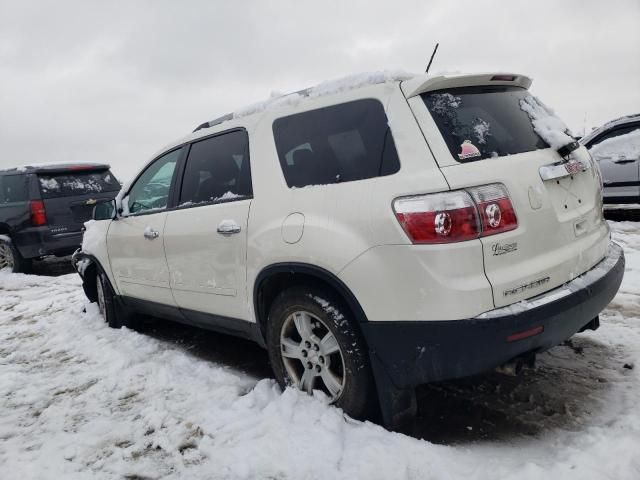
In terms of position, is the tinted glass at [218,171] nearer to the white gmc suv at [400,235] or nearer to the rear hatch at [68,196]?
the white gmc suv at [400,235]

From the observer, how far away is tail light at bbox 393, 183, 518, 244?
2213 mm

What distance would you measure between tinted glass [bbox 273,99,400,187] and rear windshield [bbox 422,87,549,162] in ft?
0.92

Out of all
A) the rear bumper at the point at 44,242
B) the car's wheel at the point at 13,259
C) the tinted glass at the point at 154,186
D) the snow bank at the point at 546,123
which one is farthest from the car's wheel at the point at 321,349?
the car's wheel at the point at 13,259

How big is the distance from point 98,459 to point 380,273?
185cm

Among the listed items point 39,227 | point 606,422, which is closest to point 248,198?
point 606,422

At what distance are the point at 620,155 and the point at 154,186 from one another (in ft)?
26.9

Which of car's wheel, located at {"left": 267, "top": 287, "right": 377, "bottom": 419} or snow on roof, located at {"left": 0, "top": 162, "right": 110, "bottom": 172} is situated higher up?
snow on roof, located at {"left": 0, "top": 162, "right": 110, "bottom": 172}

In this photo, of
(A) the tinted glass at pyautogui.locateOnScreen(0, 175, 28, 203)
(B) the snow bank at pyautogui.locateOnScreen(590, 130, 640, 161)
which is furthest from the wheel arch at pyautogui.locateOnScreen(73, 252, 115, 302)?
(B) the snow bank at pyautogui.locateOnScreen(590, 130, 640, 161)

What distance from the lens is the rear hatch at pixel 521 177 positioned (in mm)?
2283

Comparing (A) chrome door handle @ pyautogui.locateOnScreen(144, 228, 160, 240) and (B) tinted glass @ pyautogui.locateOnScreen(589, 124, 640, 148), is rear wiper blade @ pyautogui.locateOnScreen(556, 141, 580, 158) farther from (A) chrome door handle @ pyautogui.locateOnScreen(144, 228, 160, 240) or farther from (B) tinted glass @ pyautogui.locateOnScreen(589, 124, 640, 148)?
(B) tinted glass @ pyautogui.locateOnScreen(589, 124, 640, 148)

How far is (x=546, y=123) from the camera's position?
2.81 m

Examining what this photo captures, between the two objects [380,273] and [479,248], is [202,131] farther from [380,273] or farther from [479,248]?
[479,248]

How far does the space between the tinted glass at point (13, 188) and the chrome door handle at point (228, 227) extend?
6.76 metres

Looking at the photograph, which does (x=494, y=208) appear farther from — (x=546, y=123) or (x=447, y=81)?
(x=546, y=123)
